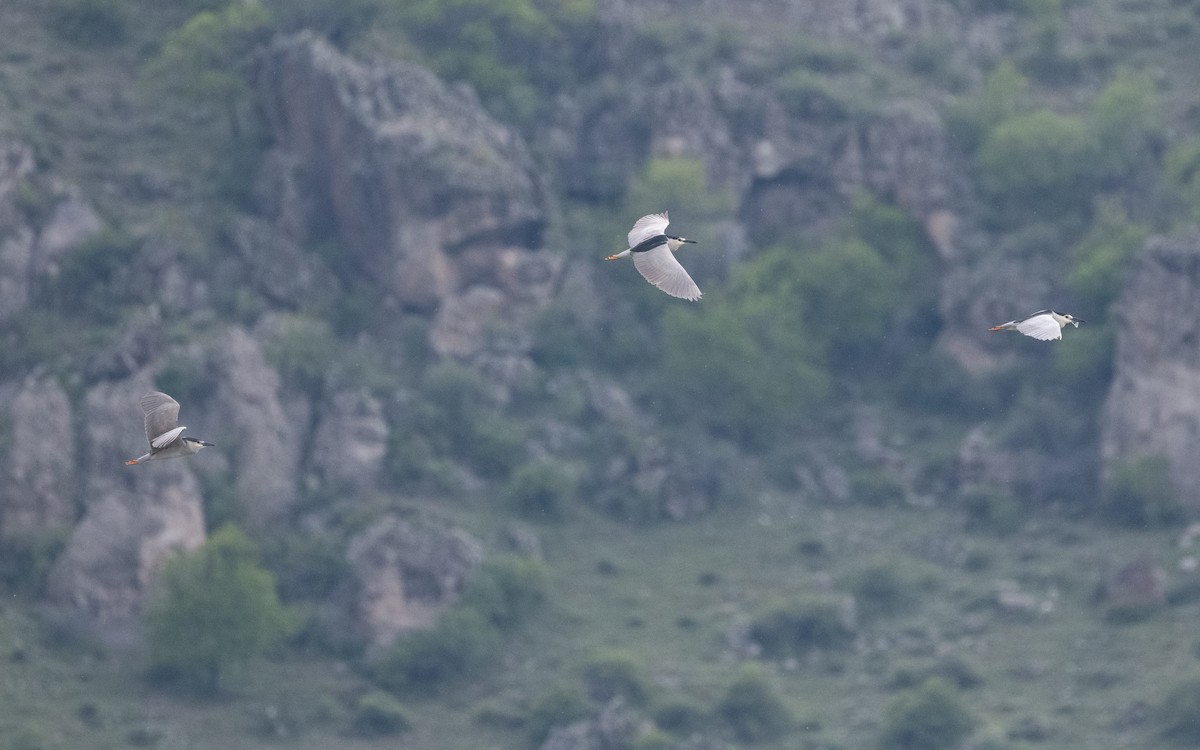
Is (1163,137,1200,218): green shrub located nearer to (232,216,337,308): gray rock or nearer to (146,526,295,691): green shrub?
(232,216,337,308): gray rock

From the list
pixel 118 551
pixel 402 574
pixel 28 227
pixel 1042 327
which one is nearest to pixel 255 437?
pixel 118 551

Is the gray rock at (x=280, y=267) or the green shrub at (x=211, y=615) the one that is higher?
the gray rock at (x=280, y=267)

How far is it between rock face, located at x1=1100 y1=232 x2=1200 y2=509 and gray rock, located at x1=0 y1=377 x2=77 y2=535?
40.0 meters

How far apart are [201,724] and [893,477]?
3050cm

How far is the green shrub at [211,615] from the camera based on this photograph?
326 ft

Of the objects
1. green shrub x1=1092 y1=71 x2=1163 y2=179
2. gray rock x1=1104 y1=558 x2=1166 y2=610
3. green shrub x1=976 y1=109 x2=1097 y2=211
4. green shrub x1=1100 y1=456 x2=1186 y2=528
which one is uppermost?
green shrub x1=1092 y1=71 x2=1163 y2=179

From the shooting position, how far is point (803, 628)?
4008 inches

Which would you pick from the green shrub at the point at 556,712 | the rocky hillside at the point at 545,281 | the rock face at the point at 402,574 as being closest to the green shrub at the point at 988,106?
the rocky hillside at the point at 545,281

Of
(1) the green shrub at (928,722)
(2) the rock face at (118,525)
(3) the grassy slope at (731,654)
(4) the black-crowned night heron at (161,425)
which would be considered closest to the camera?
(4) the black-crowned night heron at (161,425)

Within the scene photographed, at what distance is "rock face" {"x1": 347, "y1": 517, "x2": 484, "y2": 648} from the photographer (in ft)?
334

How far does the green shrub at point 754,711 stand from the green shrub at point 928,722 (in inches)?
149

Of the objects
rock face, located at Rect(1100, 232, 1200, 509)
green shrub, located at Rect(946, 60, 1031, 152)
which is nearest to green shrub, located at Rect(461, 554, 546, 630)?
rock face, located at Rect(1100, 232, 1200, 509)

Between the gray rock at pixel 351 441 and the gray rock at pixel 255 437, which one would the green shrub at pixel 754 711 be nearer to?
the gray rock at pixel 351 441

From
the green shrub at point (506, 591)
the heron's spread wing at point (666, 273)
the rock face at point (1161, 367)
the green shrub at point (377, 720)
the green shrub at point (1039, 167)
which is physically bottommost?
the green shrub at point (377, 720)
